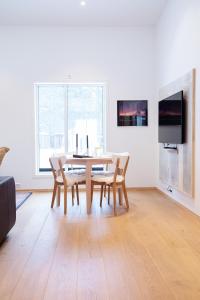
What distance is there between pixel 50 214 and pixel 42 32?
12.2 ft

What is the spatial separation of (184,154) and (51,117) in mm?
3004

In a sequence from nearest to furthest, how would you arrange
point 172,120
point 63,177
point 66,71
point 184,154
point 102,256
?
point 102,256 < point 63,177 < point 184,154 < point 172,120 < point 66,71

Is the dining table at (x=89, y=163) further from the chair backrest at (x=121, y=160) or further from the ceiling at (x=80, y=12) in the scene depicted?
the ceiling at (x=80, y=12)

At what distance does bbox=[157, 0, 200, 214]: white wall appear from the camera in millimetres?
3951

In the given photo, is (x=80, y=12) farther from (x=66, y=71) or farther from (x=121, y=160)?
(x=121, y=160)

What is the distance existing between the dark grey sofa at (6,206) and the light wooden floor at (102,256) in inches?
7.4

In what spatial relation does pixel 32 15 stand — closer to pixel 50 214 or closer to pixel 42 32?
pixel 42 32

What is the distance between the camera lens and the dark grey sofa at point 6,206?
9.45 ft

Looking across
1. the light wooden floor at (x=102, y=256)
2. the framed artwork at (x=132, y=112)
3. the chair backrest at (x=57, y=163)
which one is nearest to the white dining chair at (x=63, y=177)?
the chair backrest at (x=57, y=163)

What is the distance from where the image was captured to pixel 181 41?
14.8ft

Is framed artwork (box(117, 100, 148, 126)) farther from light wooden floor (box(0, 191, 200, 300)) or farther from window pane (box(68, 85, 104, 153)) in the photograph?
light wooden floor (box(0, 191, 200, 300))

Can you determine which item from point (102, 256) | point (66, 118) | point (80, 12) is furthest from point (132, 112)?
point (102, 256)

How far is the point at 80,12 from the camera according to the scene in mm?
5418

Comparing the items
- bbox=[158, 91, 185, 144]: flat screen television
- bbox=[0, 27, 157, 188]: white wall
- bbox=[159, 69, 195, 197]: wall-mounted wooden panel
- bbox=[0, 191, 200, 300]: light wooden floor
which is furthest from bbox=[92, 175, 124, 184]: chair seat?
bbox=[0, 27, 157, 188]: white wall
